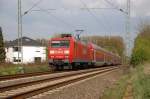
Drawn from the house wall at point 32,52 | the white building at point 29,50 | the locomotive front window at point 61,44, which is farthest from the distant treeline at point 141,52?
the house wall at point 32,52

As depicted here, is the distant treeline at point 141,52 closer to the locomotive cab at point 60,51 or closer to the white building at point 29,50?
the locomotive cab at point 60,51

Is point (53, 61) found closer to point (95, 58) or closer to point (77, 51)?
point (77, 51)

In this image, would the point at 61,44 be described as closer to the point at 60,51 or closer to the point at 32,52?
the point at 60,51

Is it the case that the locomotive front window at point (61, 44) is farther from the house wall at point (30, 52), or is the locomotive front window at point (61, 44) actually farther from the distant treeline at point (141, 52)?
the house wall at point (30, 52)

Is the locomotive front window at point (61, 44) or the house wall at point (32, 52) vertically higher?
the house wall at point (32, 52)

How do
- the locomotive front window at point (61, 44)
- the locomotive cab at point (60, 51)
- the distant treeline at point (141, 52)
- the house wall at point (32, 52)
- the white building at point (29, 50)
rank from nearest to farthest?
the locomotive cab at point (60, 51) < the locomotive front window at point (61, 44) < the distant treeline at point (141, 52) < the white building at point (29, 50) < the house wall at point (32, 52)

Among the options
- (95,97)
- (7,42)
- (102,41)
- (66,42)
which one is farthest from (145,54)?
(102,41)

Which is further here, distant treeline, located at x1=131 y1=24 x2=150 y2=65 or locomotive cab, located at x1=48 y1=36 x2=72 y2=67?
distant treeline, located at x1=131 y1=24 x2=150 y2=65

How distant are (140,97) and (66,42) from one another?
88.7 ft

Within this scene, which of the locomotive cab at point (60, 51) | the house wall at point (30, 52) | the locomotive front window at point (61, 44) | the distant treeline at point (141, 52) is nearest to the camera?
the locomotive cab at point (60, 51)

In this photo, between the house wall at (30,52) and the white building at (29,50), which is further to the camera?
the house wall at (30,52)

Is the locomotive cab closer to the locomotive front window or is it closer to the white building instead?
the locomotive front window

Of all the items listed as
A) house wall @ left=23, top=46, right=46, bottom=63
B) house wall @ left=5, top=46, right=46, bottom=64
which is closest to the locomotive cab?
house wall @ left=5, top=46, right=46, bottom=64

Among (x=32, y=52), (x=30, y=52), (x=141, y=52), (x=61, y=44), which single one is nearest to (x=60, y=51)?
(x=61, y=44)
